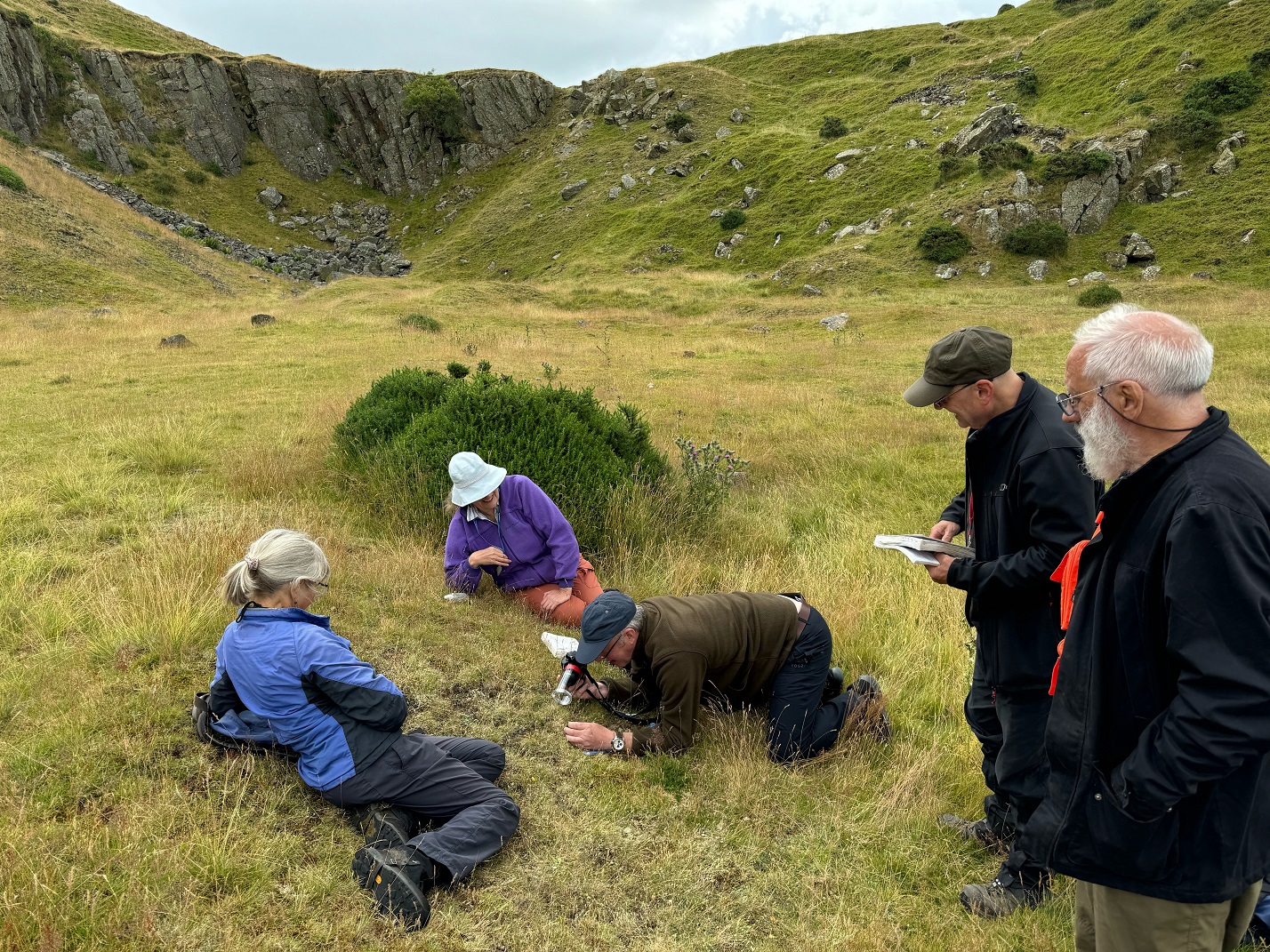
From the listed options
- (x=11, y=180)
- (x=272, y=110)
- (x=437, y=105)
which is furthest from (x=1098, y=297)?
(x=272, y=110)

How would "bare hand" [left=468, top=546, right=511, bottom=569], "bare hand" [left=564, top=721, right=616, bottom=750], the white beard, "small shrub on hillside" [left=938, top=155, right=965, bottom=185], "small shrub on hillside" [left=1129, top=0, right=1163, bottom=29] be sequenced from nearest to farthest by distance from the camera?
the white beard < "bare hand" [left=564, top=721, right=616, bottom=750] < "bare hand" [left=468, top=546, right=511, bottom=569] < "small shrub on hillside" [left=938, top=155, right=965, bottom=185] < "small shrub on hillside" [left=1129, top=0, right=1163, bottom=29]

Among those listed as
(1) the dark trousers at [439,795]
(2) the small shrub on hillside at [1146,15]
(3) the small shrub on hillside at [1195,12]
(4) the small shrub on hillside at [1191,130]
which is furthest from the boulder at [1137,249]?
(1) the dark trousers at [439,795]

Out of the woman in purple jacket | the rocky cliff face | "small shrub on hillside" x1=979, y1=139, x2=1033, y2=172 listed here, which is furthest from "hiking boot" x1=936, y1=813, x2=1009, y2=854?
the rocky cliff face

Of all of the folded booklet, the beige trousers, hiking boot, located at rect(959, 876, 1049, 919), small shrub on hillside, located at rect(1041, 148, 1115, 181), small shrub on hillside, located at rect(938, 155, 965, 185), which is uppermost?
small shrub on hillside, located at rect(938, 155, 965, 185)

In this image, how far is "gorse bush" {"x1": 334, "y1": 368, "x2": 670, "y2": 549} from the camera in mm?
6762

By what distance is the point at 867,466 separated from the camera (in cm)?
988

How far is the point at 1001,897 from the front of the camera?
2.89 m

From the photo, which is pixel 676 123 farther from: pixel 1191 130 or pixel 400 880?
pixel 400 880

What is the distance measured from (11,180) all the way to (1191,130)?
53214mm

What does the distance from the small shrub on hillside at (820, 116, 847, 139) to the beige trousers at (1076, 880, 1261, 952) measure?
182 ft

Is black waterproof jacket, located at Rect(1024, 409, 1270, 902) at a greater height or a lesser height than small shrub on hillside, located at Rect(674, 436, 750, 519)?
greater

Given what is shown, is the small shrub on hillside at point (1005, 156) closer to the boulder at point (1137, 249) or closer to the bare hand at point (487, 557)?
the boulder at point (1137, 249)

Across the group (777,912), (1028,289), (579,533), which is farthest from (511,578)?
(1028,289)

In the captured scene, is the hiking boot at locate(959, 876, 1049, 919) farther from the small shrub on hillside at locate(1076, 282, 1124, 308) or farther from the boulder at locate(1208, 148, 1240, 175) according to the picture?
the boulder at locate(1208, 148, 1240, 175)
